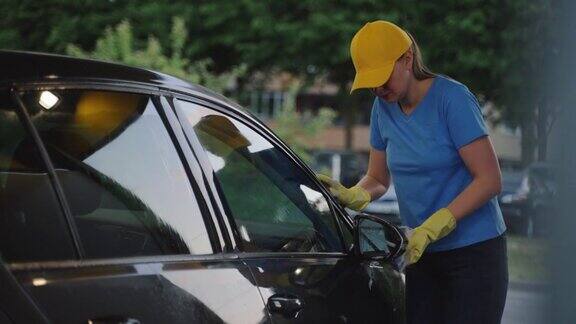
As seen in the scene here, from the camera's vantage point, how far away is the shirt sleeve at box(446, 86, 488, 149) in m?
3.25

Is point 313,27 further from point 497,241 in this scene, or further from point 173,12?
point 497,241

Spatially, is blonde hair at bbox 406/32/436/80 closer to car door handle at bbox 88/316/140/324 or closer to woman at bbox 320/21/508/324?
woman at bbox 320/21/508/324

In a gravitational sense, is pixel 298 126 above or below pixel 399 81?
above

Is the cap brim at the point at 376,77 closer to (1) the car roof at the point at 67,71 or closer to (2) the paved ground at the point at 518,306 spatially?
(1) the car roof at the point at 67,71

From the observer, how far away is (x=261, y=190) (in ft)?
9.82

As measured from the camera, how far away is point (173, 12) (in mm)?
21859

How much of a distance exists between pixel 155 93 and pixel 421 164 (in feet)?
3.70

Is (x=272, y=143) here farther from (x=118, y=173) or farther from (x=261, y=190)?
(x=118, y=173)

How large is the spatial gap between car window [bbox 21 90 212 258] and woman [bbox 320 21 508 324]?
3.22 ft

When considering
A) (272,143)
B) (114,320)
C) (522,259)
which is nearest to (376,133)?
(272,143)

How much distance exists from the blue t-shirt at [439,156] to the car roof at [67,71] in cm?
97

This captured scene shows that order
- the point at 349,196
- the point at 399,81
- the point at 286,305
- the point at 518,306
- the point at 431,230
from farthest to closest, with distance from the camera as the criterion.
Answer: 1. the point at 518,306
2. the point at 349,196
3. the point at 399,81
4. the point at 431,230
5. the point at 286,305

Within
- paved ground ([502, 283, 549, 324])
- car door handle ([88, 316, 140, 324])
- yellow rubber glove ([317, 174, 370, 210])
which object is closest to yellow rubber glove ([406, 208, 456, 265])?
yellow rubber glove ([317, 174, 370, 210])

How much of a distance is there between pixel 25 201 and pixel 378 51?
1.50 m
